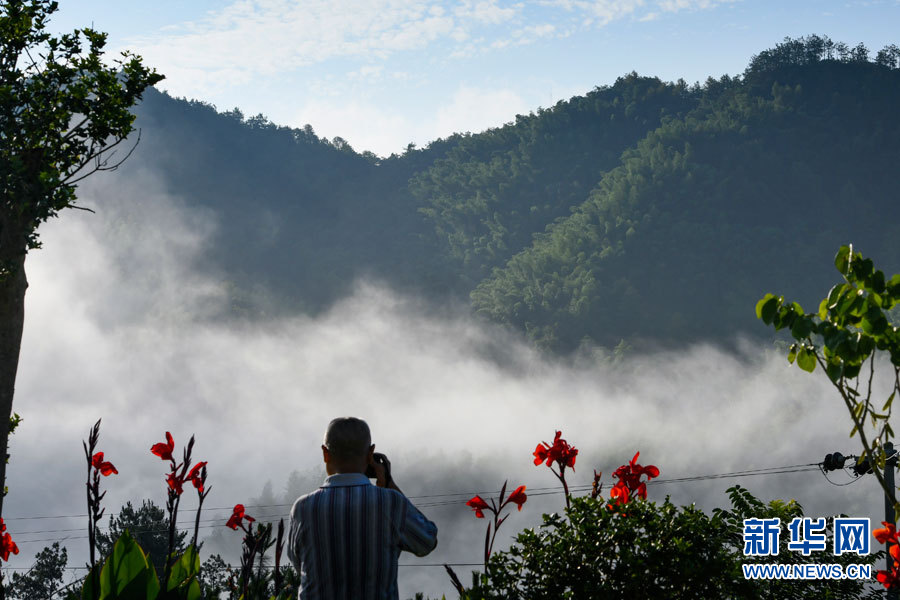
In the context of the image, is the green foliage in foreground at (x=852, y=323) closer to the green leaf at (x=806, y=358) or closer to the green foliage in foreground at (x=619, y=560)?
the green leaf at (x=806, y=358)

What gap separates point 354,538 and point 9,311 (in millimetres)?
4910

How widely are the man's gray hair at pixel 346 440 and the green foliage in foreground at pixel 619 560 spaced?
978mm

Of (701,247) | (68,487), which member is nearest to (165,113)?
(68,487)

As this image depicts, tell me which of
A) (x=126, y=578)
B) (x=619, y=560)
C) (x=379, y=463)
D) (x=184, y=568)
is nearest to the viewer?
(x=379, y=463)

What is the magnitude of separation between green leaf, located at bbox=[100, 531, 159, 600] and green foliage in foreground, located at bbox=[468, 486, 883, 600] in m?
1.63

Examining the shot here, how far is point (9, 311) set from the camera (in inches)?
244

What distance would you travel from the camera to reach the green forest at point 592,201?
101125mm

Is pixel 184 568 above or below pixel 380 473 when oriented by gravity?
below

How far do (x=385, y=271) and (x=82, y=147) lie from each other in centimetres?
11304

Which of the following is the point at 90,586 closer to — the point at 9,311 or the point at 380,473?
the point at 380,473

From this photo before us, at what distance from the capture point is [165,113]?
130250 millimetres

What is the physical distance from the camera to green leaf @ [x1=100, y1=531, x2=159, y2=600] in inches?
150

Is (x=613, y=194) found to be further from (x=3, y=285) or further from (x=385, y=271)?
(x=3, y=285)

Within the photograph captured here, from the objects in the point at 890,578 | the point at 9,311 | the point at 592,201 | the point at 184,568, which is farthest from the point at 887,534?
the point at 592,201
